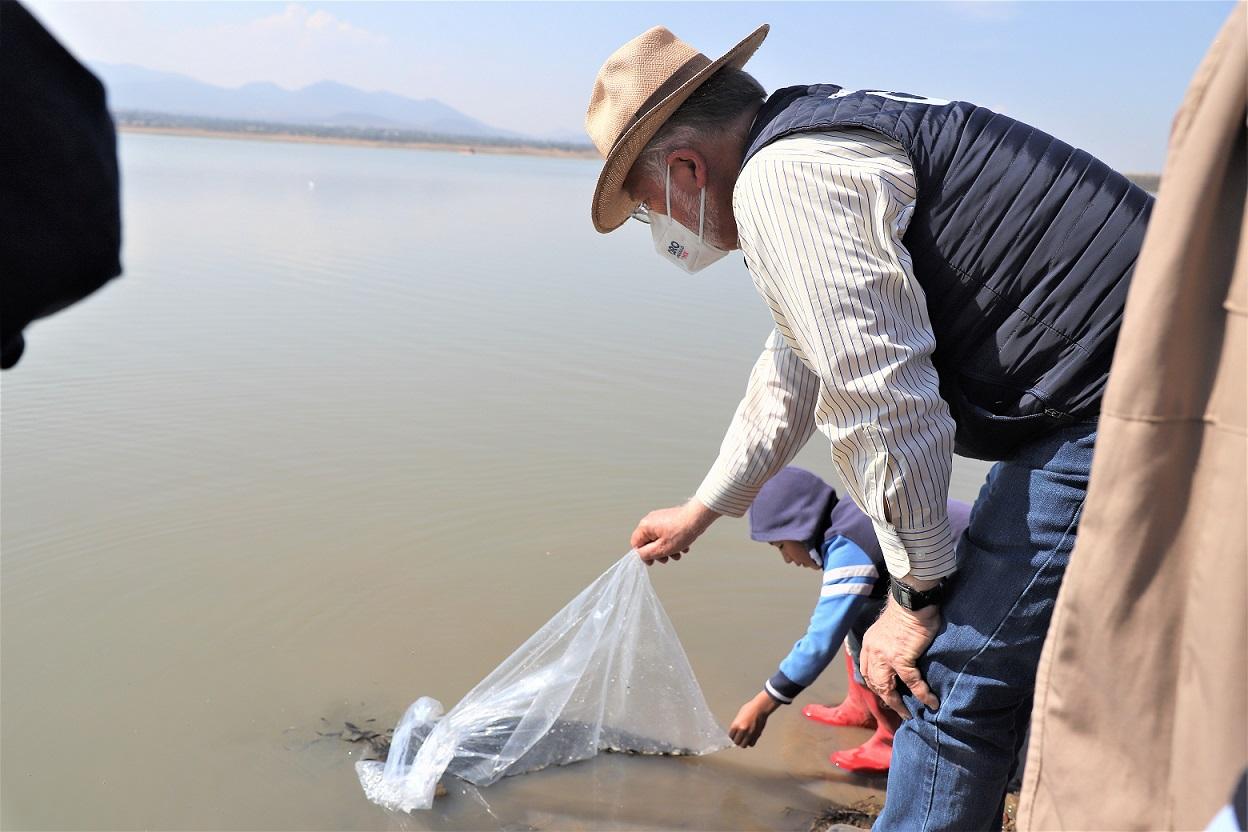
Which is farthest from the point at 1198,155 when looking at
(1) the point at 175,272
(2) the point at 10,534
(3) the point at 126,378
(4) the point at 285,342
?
(1) the point at 175,272

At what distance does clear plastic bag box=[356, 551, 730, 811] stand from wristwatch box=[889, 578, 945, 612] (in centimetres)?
94

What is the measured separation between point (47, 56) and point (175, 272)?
31.1 feet

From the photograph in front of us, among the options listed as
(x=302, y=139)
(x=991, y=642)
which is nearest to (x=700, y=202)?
(x=991, y=642)

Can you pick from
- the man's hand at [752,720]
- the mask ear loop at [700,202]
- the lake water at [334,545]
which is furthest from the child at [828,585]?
the mask ear loop at [700,202]

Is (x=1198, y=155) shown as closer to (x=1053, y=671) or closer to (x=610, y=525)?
(x=1053, y=671)

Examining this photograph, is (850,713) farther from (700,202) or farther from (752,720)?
(700,202)

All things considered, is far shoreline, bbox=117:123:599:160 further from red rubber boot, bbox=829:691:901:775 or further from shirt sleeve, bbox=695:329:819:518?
shirt sleeve, bbox=695:329:819:518

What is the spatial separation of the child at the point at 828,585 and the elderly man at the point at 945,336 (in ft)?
2.58

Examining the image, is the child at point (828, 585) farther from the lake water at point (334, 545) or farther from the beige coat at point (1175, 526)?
the beige coat at point (1175, 526)

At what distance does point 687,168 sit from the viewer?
2.03 meters

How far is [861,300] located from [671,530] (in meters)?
1.03

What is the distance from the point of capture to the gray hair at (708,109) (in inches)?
78.2

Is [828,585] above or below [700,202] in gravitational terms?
below

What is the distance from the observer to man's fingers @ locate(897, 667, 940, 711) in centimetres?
191
